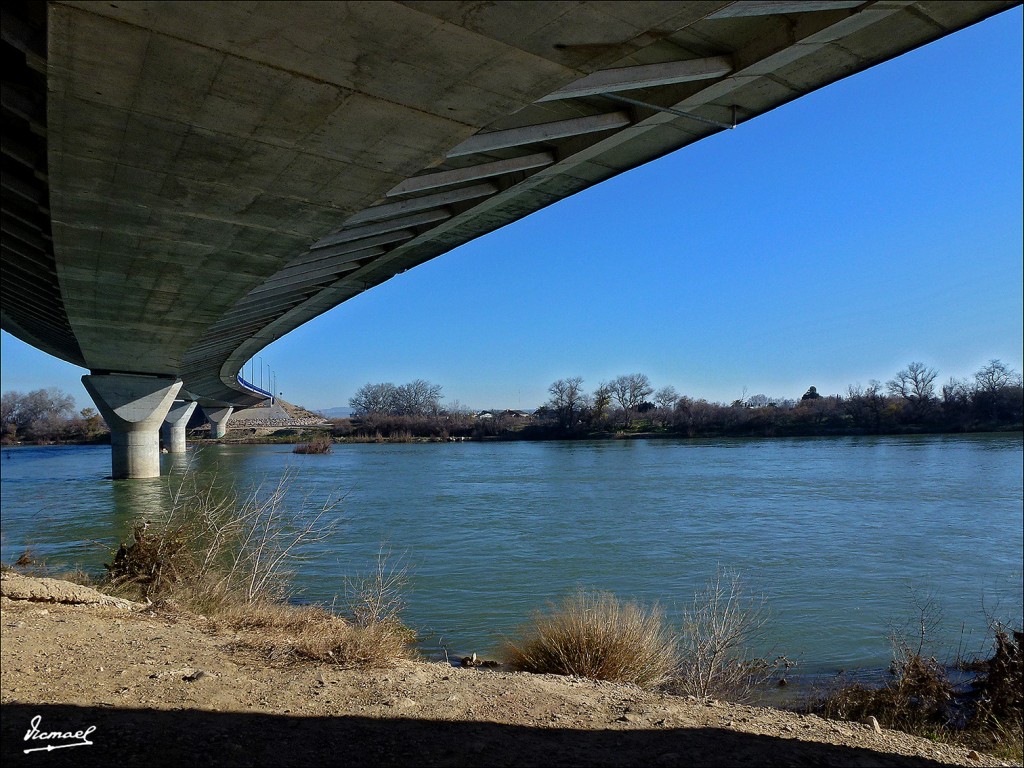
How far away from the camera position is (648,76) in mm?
6004

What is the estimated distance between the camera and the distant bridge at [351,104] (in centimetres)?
433

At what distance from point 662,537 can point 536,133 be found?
1382 centimetres

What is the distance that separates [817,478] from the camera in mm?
34625

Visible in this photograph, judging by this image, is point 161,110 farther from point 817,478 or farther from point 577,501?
point 817,478

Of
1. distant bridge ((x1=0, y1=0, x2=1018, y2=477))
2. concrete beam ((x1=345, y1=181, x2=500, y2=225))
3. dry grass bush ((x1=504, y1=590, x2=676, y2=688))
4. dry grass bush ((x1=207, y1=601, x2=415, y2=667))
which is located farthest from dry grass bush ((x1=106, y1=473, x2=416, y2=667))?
concrete beam ((x1=345, y1=181, x2=500, y2=225))

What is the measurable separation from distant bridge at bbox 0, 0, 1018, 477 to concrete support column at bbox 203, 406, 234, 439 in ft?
191

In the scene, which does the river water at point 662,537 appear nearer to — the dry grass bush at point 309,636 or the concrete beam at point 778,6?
the dry grass bush at point 309,636

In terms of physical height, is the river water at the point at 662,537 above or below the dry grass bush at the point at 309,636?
below

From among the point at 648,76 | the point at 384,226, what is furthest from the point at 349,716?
the point at 384,226

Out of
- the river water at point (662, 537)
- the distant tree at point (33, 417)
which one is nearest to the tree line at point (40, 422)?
the distant tree at point (33, 417)

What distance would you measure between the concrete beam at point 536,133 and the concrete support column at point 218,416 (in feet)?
211
